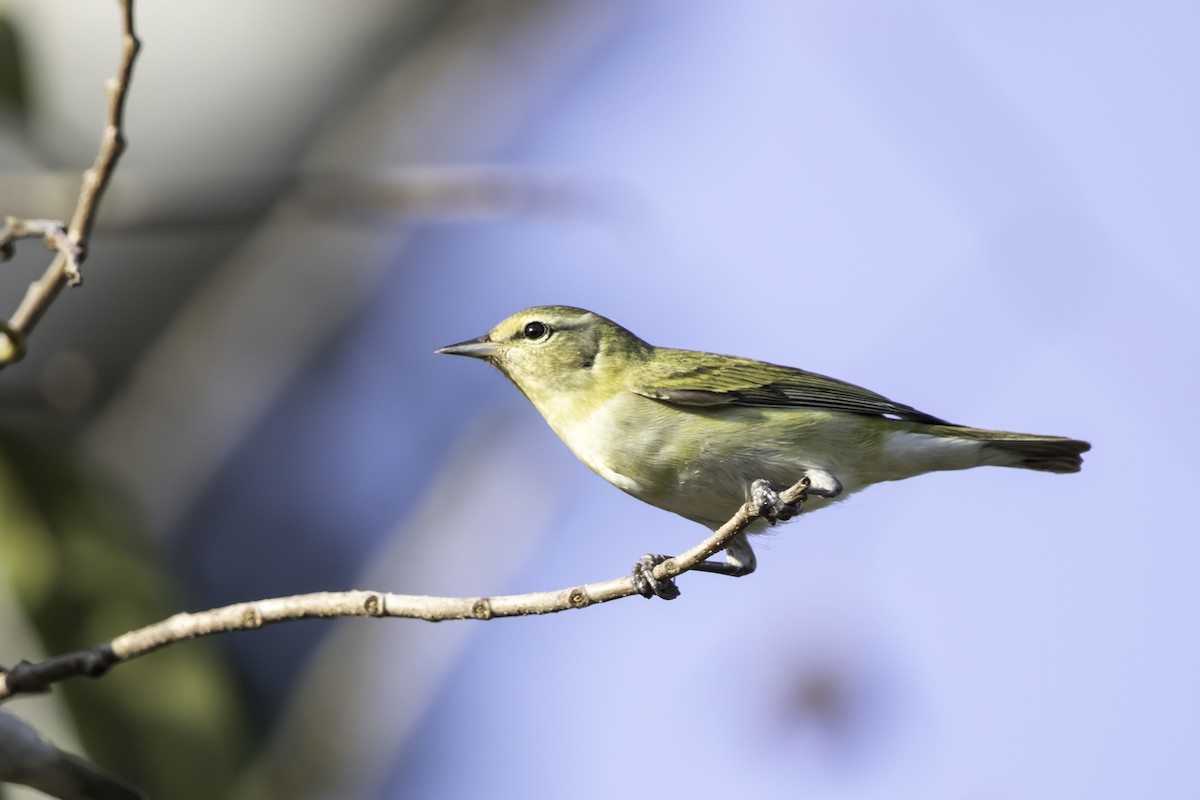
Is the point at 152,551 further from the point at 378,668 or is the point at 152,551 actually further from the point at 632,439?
the point at 632,439

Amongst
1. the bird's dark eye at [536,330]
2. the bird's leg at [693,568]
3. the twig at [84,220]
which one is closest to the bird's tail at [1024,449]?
the bird's leg at [693,568]

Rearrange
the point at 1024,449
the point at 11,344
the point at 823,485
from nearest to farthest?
the point at 11,344 < the point at 823,485 < the point at 1024,449

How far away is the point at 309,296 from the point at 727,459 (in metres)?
4.55

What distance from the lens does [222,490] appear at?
7.77m

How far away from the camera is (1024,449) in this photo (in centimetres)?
407

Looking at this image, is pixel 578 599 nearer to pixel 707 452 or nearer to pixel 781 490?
pixel 781 490

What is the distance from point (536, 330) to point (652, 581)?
5.03 feet

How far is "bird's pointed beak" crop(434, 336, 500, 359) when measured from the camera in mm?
4086

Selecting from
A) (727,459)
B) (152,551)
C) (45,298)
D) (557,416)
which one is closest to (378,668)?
(152,551)

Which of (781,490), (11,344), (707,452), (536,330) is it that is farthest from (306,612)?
(536,330)

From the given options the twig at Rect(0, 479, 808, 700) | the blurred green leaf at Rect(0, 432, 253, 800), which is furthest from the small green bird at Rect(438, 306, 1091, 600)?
the blurred green leaf at Rect(0, 432, 253, 800)

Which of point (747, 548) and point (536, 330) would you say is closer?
point (747, 548)

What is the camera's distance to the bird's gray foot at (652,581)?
284 cm

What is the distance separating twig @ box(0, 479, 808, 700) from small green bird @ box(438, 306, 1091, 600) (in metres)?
1.14
